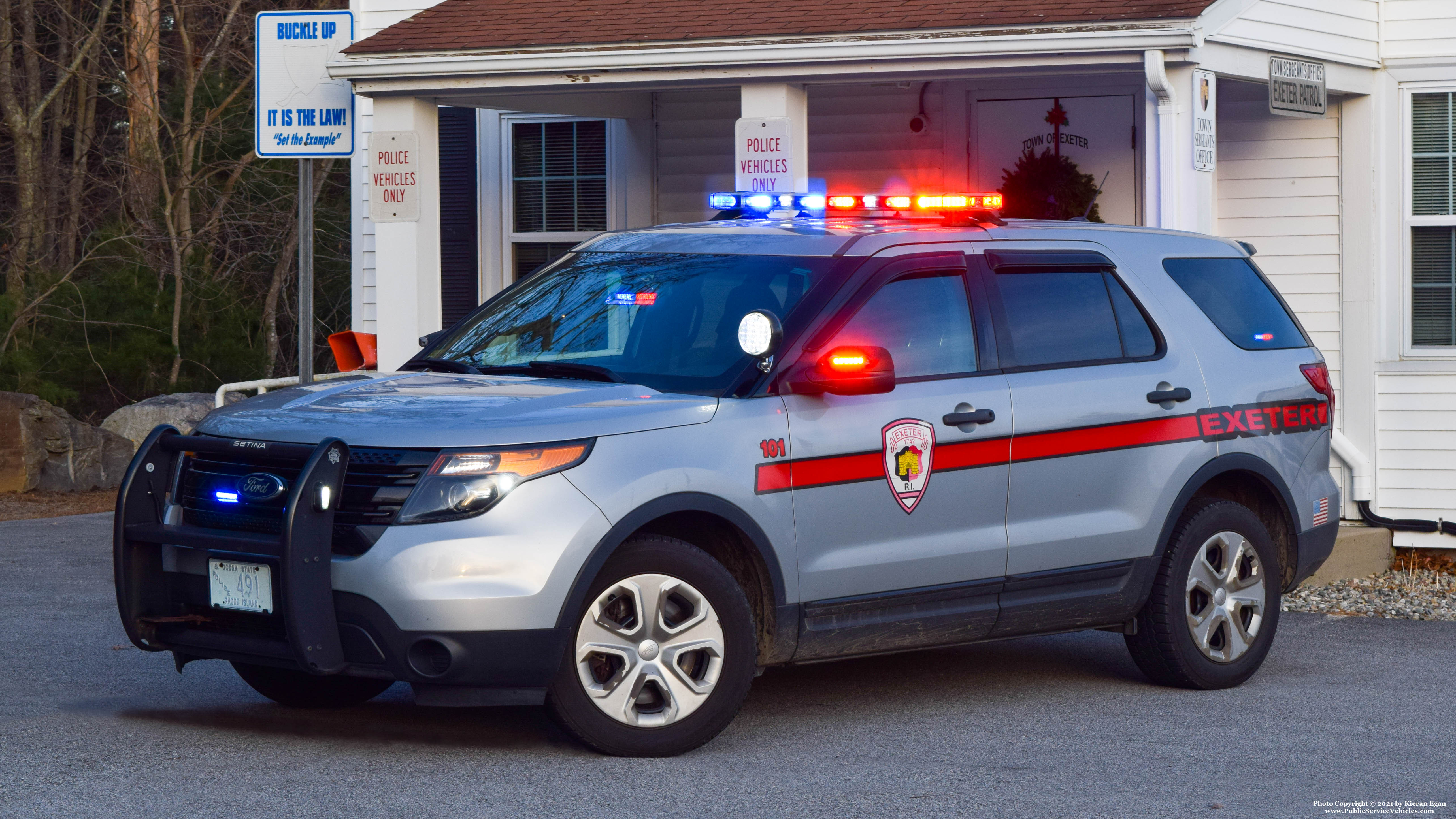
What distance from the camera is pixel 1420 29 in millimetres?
11547

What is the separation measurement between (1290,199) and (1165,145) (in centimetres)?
254

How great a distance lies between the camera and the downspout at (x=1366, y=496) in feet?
37.6

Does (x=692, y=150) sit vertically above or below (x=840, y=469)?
above

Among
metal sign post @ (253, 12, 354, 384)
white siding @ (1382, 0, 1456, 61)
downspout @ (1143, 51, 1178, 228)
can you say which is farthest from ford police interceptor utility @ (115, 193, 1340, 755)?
white siding @ (1382, 0, 1456, 61)

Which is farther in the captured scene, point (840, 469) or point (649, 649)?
point (840, 469)

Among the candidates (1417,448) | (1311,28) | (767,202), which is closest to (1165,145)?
(1311,28)

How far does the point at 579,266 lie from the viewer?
679cm

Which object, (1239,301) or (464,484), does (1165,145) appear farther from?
(464,484)

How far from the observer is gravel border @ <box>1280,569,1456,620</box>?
31.9 feet

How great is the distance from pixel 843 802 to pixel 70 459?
37.9ft

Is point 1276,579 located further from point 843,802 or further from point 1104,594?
point 843,802

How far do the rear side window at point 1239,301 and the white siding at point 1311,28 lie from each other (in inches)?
109

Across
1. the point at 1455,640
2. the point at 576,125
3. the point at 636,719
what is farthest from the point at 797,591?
the point at 576,125

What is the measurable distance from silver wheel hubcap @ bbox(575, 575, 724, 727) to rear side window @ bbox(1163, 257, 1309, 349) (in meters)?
2.68
